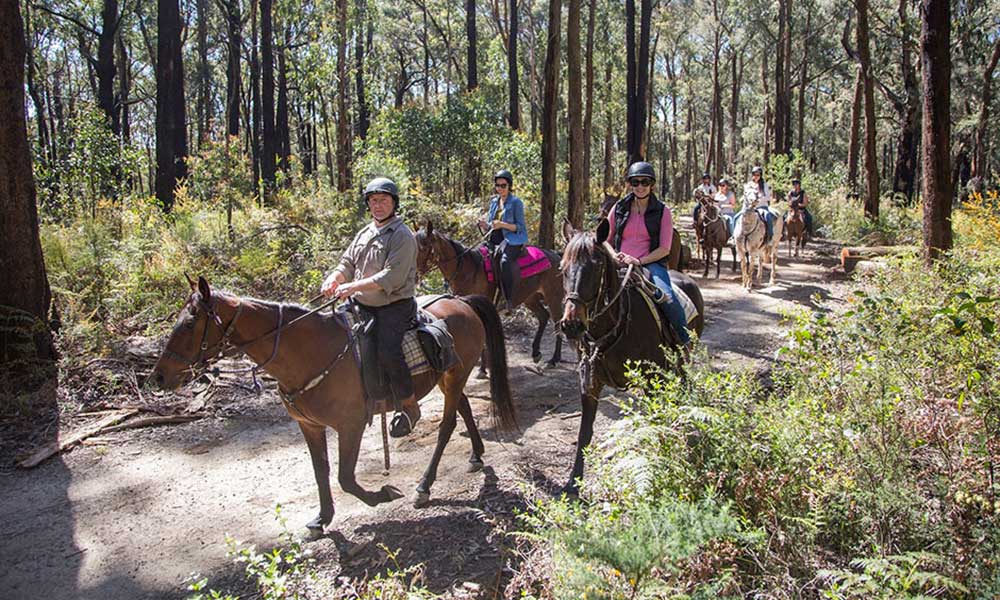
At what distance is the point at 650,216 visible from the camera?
626 centimetres

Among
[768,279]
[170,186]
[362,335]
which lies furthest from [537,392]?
[170,186]

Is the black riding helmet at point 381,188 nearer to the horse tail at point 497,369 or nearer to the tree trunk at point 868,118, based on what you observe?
the horse tail at point 497,369

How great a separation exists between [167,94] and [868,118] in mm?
23783

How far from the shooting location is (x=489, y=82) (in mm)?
39562

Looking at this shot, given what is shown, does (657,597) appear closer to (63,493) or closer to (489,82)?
(63,493)

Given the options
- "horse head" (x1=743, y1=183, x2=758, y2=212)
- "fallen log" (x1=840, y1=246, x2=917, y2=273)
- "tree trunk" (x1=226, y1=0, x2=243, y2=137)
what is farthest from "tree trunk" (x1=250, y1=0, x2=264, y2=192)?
"fallen log" (x1=840, y1=246, x2=917, y2=273)

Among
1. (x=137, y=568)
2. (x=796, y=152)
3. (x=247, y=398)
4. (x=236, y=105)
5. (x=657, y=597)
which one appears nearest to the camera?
(x=657, y=597)

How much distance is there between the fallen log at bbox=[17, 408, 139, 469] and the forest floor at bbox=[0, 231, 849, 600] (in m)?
0.10

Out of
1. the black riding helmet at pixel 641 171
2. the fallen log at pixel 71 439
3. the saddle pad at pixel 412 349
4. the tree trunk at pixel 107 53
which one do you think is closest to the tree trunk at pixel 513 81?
the tree trunk at pixel 107 53

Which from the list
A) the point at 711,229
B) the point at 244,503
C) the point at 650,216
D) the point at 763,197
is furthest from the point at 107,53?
the point at 650,216

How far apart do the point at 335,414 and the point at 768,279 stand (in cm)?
1506

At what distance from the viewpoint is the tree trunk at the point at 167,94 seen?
17.8m

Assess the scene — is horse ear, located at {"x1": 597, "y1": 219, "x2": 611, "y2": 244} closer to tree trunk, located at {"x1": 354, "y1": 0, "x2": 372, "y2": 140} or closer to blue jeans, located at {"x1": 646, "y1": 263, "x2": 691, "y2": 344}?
blue jeans, located at {"x1": 646, "y1": 263, "x2": 691, "y2": 344}

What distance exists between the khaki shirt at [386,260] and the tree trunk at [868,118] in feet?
71.6
